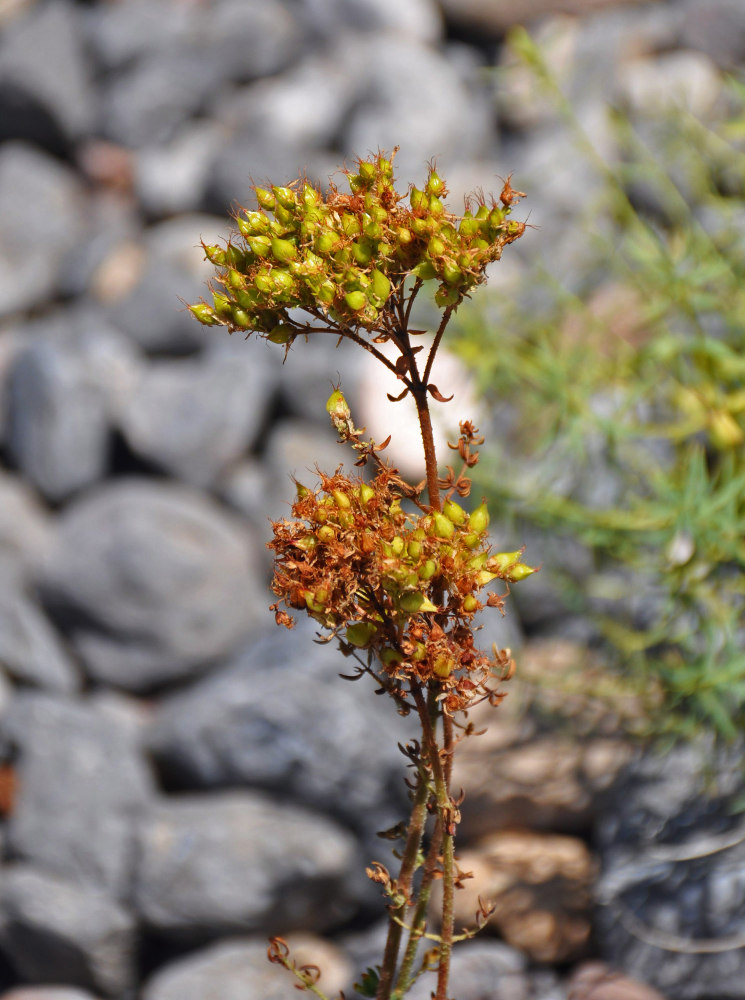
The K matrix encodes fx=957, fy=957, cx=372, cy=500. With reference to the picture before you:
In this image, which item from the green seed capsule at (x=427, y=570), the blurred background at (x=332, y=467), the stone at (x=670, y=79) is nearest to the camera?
the green seed capsule at (x=427, y=570)

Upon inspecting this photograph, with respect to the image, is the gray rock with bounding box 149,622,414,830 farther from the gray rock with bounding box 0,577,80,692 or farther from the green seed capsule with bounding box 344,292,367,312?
the green seed capsule with bounding box 344,292,367,312

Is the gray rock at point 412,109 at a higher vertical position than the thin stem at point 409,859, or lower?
higher

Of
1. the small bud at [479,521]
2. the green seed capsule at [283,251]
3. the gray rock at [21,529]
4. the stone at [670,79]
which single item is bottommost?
the small bud at [479,521]

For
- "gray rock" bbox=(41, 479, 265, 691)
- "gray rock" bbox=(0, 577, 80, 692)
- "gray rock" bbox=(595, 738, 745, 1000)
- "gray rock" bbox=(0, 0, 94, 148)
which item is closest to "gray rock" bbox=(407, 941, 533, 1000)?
"gray rock" bbox=(595, 738, 745, 1000)

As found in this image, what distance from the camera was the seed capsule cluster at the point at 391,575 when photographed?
625 millimetres

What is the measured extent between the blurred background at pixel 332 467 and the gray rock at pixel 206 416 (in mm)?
10

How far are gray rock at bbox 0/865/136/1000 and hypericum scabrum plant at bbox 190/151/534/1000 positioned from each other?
1432 millimetres

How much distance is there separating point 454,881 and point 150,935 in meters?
1.48

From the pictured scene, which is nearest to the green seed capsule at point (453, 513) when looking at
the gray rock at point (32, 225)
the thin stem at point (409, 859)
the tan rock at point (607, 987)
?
the thin stem at point (409, 859)

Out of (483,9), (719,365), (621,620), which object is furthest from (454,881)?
(483,9)

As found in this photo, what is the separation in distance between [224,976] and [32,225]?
291 cm

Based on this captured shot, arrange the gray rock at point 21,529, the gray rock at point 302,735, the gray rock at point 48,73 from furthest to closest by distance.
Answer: the gray rock at point 48,73 < the gray rock at point 21,529 < the gray rock at point 302,735

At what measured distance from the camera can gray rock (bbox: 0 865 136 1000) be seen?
1.87m

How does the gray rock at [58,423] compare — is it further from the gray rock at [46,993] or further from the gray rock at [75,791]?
the gray rock at [46,993]
